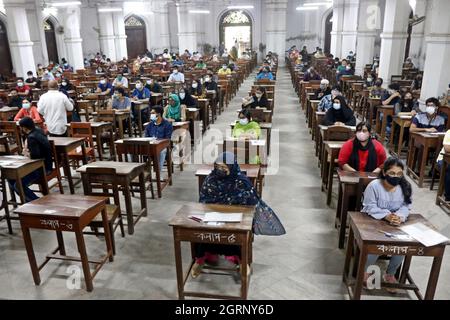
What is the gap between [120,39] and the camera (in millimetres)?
23500

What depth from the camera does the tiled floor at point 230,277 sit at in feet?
A: 13.3

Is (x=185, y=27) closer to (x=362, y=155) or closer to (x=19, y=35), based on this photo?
(x=19, y=35)

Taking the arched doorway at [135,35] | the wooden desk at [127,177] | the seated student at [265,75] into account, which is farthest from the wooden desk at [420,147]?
the arched doorway at [135,35]

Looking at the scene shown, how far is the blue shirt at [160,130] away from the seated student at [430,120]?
420 centimetres

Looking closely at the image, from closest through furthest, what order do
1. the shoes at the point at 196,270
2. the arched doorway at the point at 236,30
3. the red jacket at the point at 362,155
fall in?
the shoes at the point at 196,270 < the red jacket at the point at 362,155 < the arched doorway at the point at 236,30

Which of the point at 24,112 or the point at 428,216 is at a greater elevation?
the point at 24,112

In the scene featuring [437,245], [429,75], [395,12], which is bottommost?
[437,245]

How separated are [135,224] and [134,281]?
1.33 metres

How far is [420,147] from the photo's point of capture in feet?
21.9

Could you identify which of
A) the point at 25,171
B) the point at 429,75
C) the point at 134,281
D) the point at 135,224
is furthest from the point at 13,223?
the point at 429,75

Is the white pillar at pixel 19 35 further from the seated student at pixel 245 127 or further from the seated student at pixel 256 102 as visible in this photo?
the seated student at pixel 245 127

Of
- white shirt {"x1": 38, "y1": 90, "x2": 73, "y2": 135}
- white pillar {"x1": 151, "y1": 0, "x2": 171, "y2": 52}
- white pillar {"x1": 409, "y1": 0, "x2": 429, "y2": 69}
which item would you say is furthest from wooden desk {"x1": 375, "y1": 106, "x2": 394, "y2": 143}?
white pillar {"x1": 151, "y1": 0, "x2": 171, "y2": 52}
